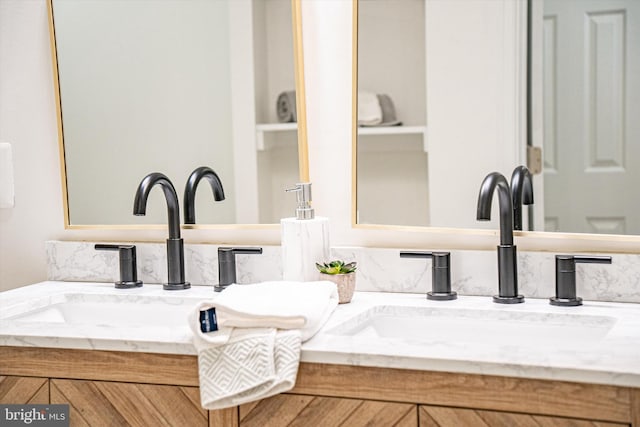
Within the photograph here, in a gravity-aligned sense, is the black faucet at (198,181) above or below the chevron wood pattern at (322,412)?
above

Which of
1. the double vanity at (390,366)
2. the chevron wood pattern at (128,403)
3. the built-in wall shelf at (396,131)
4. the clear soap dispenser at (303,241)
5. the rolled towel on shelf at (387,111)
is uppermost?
the rolled towel on shelf at (387,111)

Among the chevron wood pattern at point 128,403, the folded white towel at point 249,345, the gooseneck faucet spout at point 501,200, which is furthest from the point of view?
the gooseneck faucet spout at point 501,200

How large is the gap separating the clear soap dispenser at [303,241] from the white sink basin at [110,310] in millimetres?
239

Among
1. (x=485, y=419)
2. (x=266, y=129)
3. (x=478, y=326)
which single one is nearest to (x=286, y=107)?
(x=266, y=129)

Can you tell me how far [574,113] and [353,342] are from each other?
0.69 meters

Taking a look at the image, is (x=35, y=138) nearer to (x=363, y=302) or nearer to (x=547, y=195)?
(x=363, y=302)

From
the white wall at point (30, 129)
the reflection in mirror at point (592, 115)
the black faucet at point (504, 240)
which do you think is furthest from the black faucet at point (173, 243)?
the reflection in mirror at point (592, 115)

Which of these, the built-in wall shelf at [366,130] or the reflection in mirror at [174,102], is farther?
the reflection in mirror at [174,102]

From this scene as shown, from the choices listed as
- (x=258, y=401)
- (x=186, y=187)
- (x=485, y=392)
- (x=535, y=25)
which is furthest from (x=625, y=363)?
(x=186, y=187)

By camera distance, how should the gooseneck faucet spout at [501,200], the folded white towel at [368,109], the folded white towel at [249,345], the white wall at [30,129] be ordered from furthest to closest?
the white wall at [30,129], the folded white towel at [368,109], the gooseneck faucet spout at [501,200], the folded white towel at [249,345]

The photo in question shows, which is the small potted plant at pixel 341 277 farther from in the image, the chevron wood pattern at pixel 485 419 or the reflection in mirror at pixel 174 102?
the chevron wood pattern at pixel 485 419

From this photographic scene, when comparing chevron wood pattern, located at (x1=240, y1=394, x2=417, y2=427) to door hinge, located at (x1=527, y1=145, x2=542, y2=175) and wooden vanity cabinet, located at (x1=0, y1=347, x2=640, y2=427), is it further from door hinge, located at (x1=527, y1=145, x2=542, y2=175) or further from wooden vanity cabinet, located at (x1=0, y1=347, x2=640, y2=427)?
door hinge, located at (x1=527, y1=145, x2=542, y2=175)

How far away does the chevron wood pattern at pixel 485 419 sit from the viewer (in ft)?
3.91

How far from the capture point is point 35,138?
6.81ft
